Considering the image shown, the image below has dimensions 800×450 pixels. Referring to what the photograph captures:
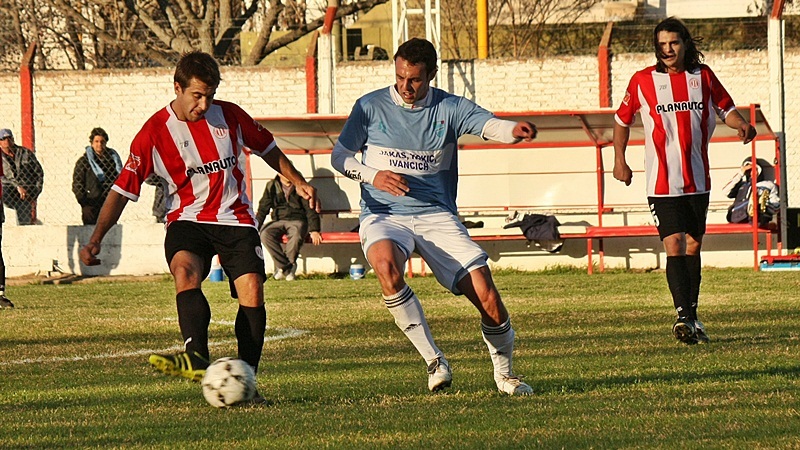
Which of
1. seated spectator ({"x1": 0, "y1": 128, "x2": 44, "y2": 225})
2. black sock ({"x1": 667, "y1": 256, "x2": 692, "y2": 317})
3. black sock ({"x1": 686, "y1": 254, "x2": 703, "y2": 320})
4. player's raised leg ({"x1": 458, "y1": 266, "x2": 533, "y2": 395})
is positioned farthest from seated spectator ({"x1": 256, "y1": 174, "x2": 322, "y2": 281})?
player's raised leg ({"x1": 458, "y1": 266, "x2": 533, "y2": 395})

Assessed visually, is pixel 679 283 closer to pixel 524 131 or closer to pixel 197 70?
pixel 524 131

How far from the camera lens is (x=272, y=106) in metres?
21.0

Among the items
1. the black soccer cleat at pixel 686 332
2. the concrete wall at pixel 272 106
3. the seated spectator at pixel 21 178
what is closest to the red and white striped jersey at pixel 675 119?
the black soccer cleat at pixel 686 332

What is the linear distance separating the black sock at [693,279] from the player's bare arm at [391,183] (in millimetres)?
3015

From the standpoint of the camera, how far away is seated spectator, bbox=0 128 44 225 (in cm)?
1848

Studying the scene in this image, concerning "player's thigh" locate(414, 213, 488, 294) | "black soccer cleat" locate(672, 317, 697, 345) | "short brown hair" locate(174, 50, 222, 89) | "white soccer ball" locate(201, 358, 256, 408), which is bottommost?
"black soccer cleat" locate(672, 317, 697, 345)

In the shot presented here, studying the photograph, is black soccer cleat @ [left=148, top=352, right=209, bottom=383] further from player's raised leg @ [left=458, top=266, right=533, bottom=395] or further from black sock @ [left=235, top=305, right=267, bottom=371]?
player's raised leg @ [left=458, top=266, right=533, bottom=395]

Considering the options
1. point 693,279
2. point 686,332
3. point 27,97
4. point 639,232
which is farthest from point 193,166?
point 27,97

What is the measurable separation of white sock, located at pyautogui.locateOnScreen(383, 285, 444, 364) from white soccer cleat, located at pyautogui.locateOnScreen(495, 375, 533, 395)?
0.32 meters

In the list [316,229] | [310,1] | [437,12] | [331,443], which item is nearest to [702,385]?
[331,443]

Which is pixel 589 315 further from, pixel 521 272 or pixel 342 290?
pixel 521 272

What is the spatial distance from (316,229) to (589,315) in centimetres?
723

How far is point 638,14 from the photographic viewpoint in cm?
3016

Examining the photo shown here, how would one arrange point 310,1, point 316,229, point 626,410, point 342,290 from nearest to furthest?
point 626,410 < point 342,290 < point 316,229 < point 310,1
